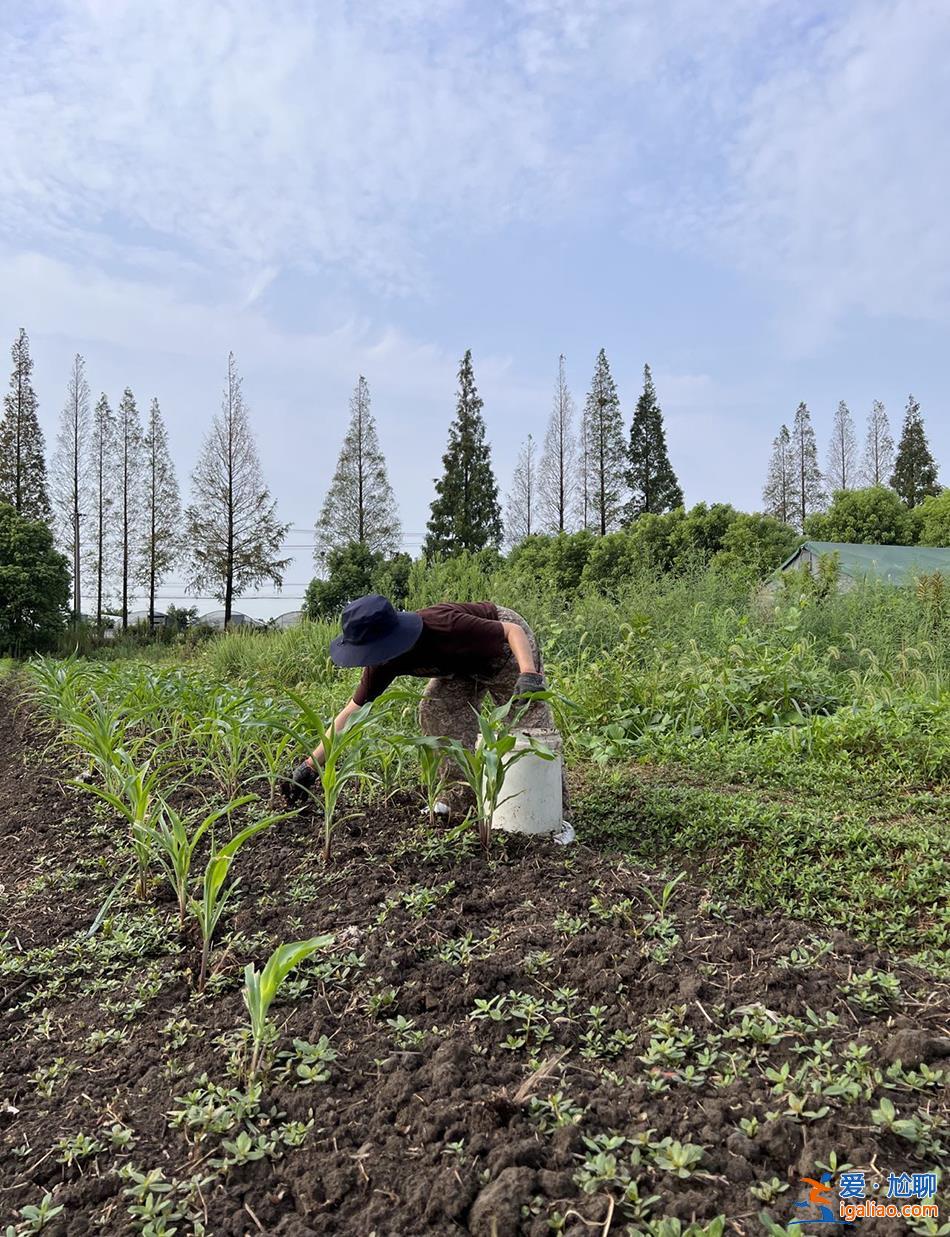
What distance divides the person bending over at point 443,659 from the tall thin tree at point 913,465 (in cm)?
3304

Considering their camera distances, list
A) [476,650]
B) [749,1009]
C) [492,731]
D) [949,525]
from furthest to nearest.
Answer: [949,525] < [476,650] < [492,731] < [749,1009]

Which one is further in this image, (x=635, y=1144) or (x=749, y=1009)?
(x=749, y=1009)

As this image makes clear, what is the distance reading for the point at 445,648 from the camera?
288 cm

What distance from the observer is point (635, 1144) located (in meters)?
1.15

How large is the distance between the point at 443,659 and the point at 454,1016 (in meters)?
1.55

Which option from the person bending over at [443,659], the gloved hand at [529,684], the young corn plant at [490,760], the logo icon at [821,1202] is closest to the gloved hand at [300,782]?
the person bending over at [443,659]

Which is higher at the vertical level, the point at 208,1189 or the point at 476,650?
the point at 476,650

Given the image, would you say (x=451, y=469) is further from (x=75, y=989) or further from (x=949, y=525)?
(x=75, y=989)

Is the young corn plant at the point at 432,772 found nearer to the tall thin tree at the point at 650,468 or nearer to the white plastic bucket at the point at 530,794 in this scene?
the white plastic bucket at the point at 530,794

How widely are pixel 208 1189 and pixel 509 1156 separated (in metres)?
0.47

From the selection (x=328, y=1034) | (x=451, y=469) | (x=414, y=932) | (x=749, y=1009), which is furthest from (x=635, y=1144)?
(x=451, y=469)

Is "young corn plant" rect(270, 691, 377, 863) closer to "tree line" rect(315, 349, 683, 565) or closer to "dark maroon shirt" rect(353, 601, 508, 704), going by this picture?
"dark maroon shirt" rect(353, 601, 508, 704)

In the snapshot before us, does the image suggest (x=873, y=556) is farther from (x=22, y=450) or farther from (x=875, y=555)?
(x=22, y=450)

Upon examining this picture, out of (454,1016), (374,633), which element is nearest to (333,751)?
(374,633)
